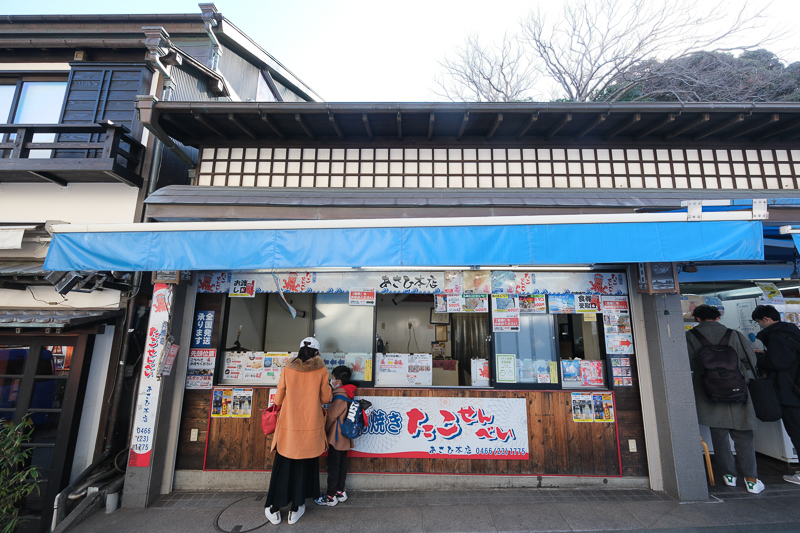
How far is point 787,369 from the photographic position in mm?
4699

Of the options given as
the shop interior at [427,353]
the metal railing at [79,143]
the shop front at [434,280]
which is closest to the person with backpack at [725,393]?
the shop front at [434,280]

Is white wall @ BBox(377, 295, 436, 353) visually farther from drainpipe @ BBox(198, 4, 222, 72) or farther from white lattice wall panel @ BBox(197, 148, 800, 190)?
drainpipe @ BBox(198, 4, 222, 72)

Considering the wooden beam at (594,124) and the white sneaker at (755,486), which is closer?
the white sneaker at (755,486)

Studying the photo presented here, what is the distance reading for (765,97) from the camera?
14250 millimetres

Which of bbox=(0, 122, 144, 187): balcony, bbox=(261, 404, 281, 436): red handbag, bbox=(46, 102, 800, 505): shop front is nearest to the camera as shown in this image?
bbox=(261, 404, 281, 436): red handbag

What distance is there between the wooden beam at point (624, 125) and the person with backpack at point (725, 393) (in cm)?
292

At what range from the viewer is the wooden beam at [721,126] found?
202 inches

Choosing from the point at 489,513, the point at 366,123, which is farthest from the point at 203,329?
the point at 489,513

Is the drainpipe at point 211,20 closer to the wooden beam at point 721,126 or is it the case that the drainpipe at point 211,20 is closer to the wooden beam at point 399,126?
the wooden beam at point 399,126

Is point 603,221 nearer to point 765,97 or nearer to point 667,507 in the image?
point 667,507

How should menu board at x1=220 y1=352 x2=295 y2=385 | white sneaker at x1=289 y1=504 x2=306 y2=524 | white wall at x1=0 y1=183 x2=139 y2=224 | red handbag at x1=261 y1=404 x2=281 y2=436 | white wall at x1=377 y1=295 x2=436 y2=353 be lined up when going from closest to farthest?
1. white sneaker at x1=289 y1=504 x2=306 y2=524
2. red handbag at x1=261 y1=404 x2=281 y2=436
3. menu board at x1=220 y1=352 x2=295 y2=385
4. white wall at x1=0 y1=183 x2=139 y2=224
5. white wall at x1=377 y1=295 x2=436 y2=353

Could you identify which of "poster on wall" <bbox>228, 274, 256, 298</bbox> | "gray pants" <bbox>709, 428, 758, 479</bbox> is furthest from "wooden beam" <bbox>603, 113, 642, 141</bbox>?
"poster on wall" <bbox>228, 274, 256, 298</bbox>

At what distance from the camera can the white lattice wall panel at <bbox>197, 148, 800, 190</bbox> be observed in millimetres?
A: 5602

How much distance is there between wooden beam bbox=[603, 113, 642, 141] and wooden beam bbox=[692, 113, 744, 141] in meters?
1.29
